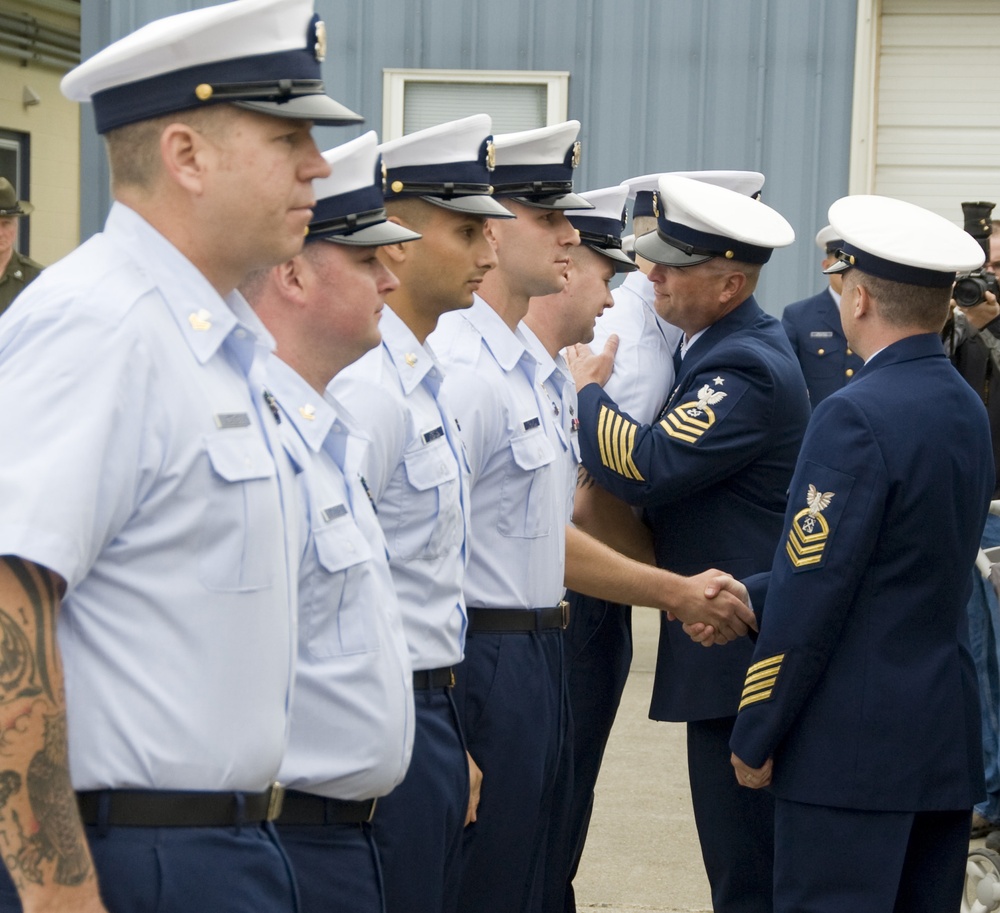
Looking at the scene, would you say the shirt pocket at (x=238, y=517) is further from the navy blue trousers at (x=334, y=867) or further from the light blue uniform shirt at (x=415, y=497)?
the light blue uniform shirt at (x=415, y=497)

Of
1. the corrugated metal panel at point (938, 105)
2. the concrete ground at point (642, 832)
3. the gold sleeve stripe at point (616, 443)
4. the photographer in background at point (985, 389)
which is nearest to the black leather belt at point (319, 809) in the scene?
the gold sleeve stripe at point (616, 443)

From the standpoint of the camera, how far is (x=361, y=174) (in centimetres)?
254

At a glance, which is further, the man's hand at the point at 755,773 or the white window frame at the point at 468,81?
the white window frame at the point at 468,81

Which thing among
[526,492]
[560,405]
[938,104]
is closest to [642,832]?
[560,405]

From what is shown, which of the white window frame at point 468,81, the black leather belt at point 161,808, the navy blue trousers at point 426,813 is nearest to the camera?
the black leather belt at point 161,808

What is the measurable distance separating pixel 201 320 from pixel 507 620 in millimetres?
1609

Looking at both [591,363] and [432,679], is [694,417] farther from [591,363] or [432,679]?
[432,679]

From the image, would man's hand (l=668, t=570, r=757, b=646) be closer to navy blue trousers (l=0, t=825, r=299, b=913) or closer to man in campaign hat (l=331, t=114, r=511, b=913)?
man in campaign hat (l=331, t=114, r=511, b=913)

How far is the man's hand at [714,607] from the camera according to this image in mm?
3744

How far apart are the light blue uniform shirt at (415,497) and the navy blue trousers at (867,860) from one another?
842 mm

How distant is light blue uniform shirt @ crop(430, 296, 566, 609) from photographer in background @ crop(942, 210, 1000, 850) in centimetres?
177

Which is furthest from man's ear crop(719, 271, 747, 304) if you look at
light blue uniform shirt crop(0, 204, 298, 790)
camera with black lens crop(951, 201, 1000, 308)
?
light blue uniform shirt crop(0, 204, 298, 790)

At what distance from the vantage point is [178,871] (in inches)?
66.4

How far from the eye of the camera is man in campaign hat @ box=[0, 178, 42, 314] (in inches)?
279
